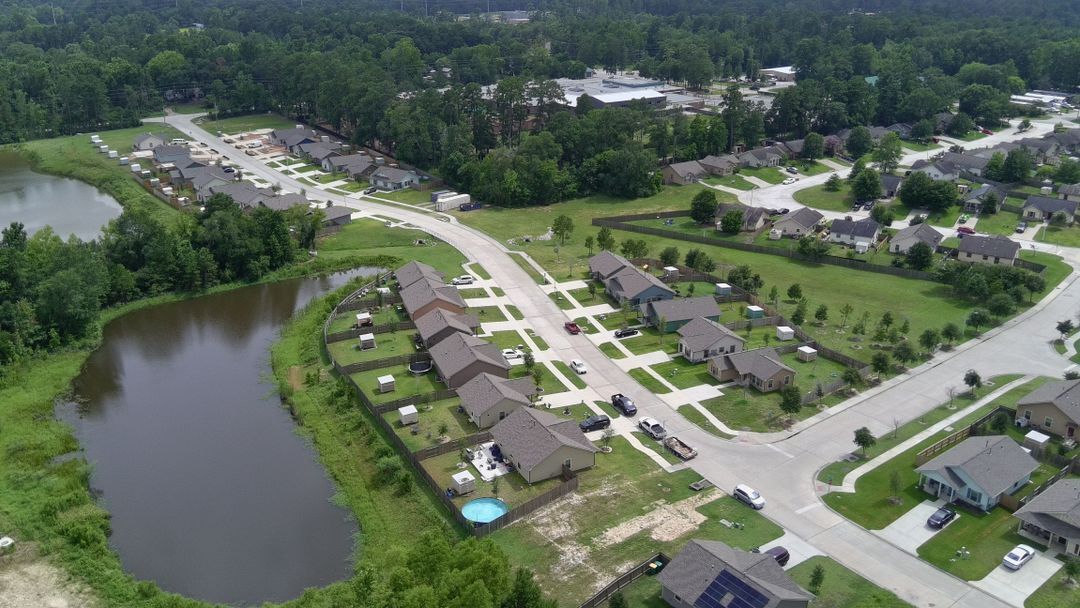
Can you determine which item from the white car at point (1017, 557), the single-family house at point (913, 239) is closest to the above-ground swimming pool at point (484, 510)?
the white car at point (1017, 557)

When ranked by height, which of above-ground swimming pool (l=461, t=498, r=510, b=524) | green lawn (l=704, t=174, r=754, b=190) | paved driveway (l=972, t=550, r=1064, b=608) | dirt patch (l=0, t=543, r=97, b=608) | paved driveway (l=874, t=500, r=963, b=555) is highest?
above-ground swimming pool (l=461, t=498, r=510, b=524)

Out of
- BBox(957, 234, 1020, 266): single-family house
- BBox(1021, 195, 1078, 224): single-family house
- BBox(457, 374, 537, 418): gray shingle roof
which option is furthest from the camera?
BBox(1021, 195, 1078, 224): single-family house

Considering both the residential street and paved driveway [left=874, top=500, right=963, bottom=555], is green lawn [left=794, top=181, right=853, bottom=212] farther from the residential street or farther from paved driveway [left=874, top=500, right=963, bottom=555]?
paved driveway [left=874, top=500, right=963, bottom=555]

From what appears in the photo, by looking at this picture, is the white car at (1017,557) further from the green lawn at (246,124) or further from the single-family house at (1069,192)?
the green lawn at (246,124)

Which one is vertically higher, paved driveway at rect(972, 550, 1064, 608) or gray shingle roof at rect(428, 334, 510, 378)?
gray shingle roof at rect(428, 334, 510, 378)

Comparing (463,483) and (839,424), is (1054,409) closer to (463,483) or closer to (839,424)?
(839,424)

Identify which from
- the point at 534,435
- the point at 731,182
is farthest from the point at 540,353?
the point at 731,182

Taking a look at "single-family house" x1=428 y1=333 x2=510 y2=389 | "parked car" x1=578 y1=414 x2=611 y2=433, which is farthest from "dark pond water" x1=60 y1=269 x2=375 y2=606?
"parked car" x1=578 y1=414 x2=611 y2=433
